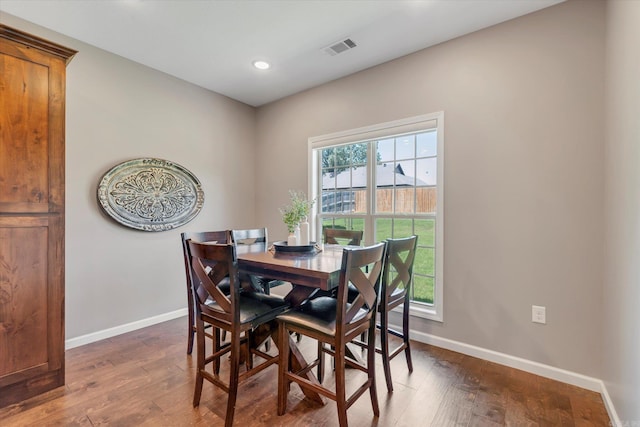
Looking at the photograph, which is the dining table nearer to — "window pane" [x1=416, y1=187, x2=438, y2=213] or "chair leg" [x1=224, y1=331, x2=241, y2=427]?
"chair leg" [x1=224, y1=331, x2=241, y2=427]

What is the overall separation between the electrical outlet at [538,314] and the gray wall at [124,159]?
3.37m

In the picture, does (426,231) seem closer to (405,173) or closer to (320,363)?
(405,173)

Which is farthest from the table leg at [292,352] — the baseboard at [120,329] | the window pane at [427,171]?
the window pane at [427,171]

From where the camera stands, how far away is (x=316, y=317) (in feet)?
5.74

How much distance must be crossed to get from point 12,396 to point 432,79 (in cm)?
389

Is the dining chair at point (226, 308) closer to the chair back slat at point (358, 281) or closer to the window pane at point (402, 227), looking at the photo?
the chair back slat at point (358, 281)

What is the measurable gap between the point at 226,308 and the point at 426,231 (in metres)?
2.01

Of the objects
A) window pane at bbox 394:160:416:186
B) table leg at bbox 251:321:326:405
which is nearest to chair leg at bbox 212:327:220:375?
table leg at bbox 251:321:326:405

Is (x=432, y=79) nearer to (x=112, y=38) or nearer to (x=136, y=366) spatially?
(x=112, y=38)

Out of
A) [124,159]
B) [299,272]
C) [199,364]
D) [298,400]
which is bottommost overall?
[298,400]

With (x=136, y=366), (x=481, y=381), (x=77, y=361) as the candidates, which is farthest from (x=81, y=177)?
(x=481, y=381)

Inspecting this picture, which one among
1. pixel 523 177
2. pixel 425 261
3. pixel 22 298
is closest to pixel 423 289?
pixel 425 261

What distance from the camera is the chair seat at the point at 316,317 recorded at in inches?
64.5

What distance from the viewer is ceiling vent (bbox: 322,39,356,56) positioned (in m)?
2.70
